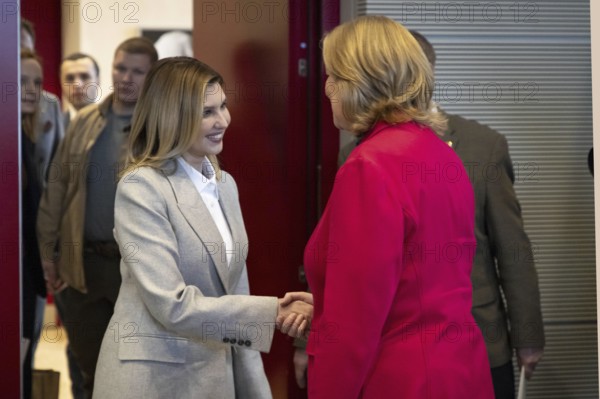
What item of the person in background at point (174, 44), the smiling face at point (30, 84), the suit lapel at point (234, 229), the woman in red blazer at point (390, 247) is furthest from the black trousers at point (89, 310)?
the woman in red blazer at point (390, 247)

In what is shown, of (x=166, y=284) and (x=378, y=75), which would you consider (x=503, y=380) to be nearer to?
(x=166, y=284)

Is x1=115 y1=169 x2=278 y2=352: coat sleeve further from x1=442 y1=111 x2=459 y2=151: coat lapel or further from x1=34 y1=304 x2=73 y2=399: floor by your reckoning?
x1=34 y1=304 x2=73 y2=399: floor

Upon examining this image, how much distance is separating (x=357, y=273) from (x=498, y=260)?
55.4 inches

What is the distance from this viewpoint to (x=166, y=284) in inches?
101

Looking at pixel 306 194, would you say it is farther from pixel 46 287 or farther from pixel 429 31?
pixel 46 287

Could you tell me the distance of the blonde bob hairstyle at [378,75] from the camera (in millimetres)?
2316

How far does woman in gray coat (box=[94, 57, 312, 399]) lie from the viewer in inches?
102

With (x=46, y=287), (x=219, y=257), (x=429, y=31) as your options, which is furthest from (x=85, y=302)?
(x=429, y=31)

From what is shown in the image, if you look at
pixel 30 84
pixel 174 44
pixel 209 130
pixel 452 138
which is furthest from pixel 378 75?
pixel 30 84

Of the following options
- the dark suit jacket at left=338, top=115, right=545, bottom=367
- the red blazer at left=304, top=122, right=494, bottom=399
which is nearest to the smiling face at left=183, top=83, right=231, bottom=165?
the red blazer at left=304, top=122, right=494, bottom=399

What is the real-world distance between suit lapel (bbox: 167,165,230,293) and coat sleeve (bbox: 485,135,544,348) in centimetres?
109

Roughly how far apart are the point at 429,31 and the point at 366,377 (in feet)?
6.74

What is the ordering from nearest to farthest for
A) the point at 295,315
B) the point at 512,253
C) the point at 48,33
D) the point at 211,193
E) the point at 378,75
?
the point at 378,75 → the point at 295,315 → the point at 211,193 → the point at 512,253 → the point at 48,33

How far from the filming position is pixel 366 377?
7.36 feet
